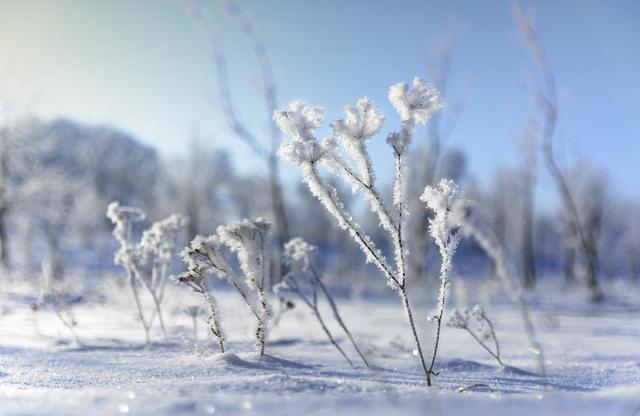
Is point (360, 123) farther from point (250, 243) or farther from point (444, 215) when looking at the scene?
point (250, 243)

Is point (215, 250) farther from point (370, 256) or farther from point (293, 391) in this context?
point (293, 391)

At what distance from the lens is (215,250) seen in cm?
290

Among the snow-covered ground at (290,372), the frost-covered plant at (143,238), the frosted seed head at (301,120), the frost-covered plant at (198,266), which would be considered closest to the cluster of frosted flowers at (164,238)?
the frost-covered plant at (143,238)

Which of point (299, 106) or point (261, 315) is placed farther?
point (261, 315)

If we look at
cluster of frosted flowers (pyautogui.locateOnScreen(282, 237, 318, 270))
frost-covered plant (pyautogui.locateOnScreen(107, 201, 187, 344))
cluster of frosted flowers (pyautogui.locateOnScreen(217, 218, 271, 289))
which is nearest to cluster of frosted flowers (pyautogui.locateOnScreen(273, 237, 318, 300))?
cluster of frosted flowers (pyautogui.locateOnScreen(282, 237, 318, 270))

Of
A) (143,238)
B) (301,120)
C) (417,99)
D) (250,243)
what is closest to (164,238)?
(143,238)

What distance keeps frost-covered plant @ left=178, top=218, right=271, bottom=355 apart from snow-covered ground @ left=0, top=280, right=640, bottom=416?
293mm

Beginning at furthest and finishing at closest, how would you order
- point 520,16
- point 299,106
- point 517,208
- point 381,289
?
point 517,208, point 381,289, point 520,16, point 299,106

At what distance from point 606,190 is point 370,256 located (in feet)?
118

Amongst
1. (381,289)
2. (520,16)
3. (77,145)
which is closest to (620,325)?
(520,16)

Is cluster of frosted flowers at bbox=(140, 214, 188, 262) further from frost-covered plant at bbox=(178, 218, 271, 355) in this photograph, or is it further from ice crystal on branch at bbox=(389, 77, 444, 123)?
ice crystal on branch at bbox=(389, 77, 444, 123)

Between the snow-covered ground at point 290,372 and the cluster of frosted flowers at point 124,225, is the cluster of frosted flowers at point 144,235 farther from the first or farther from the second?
the snow-covered ground at point 290,372

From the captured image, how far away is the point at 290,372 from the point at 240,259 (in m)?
0.72

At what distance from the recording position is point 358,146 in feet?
6.70
